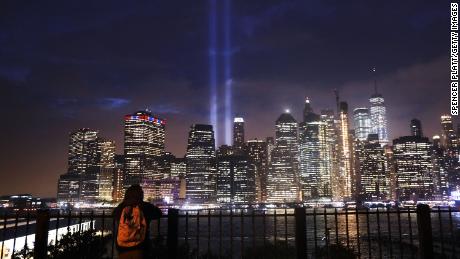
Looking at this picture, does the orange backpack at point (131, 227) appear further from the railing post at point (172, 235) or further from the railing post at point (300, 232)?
the railing post at point (300, 232)

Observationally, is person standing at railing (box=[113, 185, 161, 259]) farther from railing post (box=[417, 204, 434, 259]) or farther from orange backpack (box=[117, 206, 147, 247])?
railing post (box=[417, 204, 434, 259])

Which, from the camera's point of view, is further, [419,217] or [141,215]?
[419,217]

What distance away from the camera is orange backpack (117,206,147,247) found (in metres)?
7.38

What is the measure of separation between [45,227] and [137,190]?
459 centimetres

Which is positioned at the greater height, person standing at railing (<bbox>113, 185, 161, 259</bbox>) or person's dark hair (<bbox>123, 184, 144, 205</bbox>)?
person's dark hair (<bbox>123, 184, 144, 205</bbox>)

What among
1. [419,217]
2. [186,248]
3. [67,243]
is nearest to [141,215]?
[419,217]

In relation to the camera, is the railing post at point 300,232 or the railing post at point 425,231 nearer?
the railing post at point 300,232

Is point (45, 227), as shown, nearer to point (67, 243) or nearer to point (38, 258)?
point (38, 258)

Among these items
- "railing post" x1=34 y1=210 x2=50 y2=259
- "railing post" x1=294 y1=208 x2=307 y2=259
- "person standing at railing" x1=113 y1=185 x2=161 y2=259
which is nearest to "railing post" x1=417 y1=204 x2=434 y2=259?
"railing post" x1=294 y1=208 x2=307 y2=259

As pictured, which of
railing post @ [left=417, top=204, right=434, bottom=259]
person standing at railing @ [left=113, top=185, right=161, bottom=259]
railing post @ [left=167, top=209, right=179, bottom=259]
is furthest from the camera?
railing post @ [left=417, top=204, right=434, bottom=259]

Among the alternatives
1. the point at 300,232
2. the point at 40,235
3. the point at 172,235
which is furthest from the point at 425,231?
the point at 40,235

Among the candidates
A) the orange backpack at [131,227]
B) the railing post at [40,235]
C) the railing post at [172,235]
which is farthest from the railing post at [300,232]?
the railing post at [40,235]

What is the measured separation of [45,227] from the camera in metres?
10.6

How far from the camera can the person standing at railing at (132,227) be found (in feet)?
24.2
